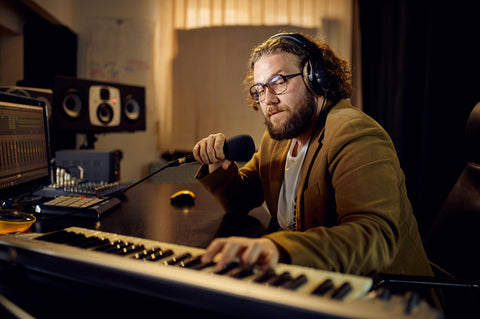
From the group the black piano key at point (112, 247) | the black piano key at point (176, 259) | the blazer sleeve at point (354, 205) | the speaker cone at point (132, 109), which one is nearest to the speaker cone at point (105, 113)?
the speaker cone at point (132, 109)

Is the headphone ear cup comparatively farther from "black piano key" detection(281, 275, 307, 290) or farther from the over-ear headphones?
"black piano key" detection(281, 275, 307, 290)

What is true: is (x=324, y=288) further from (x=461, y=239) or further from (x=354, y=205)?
(x=461, y=239)

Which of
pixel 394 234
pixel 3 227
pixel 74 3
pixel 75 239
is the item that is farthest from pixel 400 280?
pixel 74 3

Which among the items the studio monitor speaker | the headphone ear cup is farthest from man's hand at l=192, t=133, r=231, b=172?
the studio monitor speaker

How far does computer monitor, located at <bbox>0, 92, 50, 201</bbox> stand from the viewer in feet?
3.44

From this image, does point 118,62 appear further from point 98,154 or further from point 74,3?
point 98,154

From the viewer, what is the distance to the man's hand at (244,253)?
507 mm

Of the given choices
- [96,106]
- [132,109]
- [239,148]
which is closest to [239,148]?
[239,148]

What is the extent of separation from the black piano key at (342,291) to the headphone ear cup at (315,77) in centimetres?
81

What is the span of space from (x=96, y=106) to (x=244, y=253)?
2166 mm

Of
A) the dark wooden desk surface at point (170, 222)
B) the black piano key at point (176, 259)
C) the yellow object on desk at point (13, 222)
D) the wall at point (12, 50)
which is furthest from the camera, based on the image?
the wall at point (12, 50)

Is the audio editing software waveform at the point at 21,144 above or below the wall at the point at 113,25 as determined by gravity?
below

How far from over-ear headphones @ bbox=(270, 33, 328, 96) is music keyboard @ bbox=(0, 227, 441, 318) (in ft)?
2.45

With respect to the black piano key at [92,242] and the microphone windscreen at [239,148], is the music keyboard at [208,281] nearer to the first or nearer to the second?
the black piano key at [92,242]
